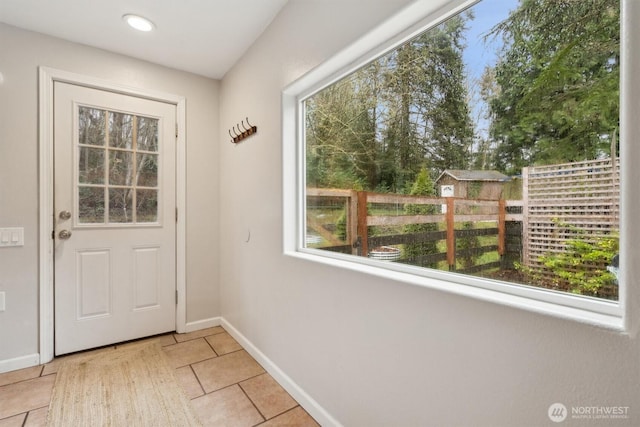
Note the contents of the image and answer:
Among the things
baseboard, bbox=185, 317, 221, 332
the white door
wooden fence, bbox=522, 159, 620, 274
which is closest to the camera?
wooden fence, bbox=522, 159, 620, 274

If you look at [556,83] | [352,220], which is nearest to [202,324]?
[352,220]

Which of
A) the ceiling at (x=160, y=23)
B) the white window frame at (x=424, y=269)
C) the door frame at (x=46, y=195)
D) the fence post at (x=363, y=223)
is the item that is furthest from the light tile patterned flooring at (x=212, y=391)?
the ceiling at (x=160, y=23)

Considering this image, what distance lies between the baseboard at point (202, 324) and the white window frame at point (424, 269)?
56.5 inches

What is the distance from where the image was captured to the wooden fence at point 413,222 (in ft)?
3.27

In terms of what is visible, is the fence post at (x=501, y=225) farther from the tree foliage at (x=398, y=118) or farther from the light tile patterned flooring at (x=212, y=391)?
the light tile patterned flooring at (x=212, y=391)

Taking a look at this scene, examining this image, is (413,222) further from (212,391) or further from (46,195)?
(46,195)

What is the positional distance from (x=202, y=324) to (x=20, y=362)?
1.19m

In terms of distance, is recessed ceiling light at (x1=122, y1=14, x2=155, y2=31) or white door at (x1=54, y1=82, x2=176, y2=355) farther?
white door at (x1=54, y1=82, x2=176, y2=355)

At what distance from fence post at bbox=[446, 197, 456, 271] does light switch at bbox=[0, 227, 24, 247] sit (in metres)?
2.66

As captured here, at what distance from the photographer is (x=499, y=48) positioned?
3.28ft

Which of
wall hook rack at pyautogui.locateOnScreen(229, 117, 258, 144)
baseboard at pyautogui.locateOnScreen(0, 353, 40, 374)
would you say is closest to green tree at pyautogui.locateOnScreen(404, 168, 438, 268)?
wall hook rack at pyautogui.locateOnScreen(229, 117, 258, 144)

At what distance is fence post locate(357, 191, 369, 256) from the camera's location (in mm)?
1488

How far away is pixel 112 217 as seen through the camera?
91.2 inches

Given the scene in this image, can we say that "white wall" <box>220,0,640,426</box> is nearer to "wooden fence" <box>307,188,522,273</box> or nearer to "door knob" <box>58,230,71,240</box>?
"wooden fence" <box>307,188,522,273</box>
